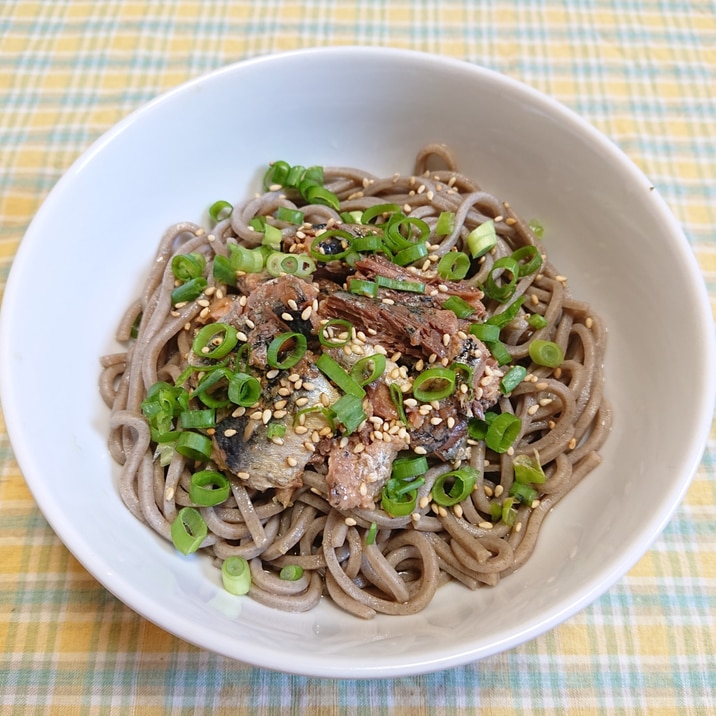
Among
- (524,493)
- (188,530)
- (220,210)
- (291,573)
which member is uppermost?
(220,210)

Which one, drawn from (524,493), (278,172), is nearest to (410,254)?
(278,172)

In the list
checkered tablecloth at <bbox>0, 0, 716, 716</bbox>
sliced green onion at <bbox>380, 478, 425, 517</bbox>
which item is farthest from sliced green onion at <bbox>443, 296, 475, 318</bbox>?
checkered tablecloth at <bbox>0, 0, 716, 716</bbox>

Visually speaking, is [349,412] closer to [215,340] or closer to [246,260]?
→ [215,340]

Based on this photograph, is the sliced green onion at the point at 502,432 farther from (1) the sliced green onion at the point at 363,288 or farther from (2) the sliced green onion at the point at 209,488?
(2) the sliced green onion at the point at 209,488

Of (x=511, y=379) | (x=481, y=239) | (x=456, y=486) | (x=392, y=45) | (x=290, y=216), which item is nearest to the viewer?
(x=456, y=486)

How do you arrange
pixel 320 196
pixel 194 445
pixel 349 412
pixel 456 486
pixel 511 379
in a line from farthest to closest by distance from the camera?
pixel 320 196, pixel 511 379, pixel 456 486, pixel 194 445, pixel 349 412

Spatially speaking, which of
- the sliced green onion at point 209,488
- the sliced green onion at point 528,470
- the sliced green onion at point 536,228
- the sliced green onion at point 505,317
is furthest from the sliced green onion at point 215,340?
the sliced green onion at point 536,228
